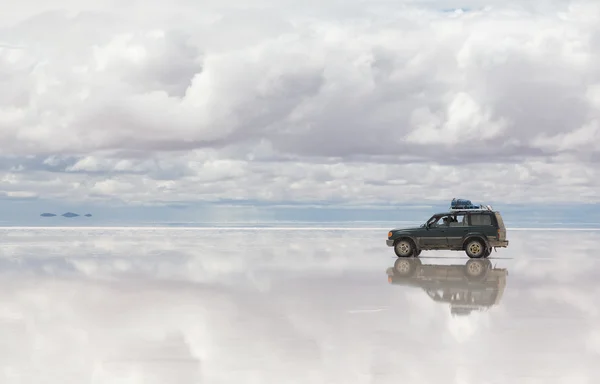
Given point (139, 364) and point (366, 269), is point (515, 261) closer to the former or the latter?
point (366, 269)

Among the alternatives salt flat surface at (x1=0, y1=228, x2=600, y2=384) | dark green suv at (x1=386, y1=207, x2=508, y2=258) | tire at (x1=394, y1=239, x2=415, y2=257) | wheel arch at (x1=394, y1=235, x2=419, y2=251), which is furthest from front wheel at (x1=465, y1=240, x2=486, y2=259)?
salt flat surface at (x1=0, y1=228, x2=600, y2=384)

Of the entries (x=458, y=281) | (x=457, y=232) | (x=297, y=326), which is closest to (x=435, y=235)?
(x=457, y=232)

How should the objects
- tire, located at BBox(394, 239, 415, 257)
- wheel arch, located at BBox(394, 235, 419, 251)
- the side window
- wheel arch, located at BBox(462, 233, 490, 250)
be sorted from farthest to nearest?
1. wheel arch, located at BBox(394, 235, 419, 251)
2. tire, located at BBox(394, 239, 415, 257)
3. the side window
4. wheel arch, located at BBox(462, 233, 490, 250)

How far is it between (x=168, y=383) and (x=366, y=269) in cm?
1603

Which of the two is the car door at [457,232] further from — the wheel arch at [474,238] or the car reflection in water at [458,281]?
the car reflection in water at [458,281]

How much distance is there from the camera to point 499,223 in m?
29.8

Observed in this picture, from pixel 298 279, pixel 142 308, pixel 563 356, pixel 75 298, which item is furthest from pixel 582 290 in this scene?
pixel 75 298

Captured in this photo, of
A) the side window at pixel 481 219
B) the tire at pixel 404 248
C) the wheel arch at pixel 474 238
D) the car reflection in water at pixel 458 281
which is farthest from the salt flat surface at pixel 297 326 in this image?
the tire at pixel 404 248

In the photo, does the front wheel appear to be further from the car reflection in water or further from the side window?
the car reflection in water

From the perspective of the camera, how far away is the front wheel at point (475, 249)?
29.9 metres

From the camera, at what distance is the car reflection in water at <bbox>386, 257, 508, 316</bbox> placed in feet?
50.8

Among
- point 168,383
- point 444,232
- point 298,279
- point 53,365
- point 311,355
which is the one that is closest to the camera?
point 168,383

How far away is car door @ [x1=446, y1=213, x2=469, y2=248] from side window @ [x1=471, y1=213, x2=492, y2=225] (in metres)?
0.27

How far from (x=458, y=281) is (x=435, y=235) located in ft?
34.0
